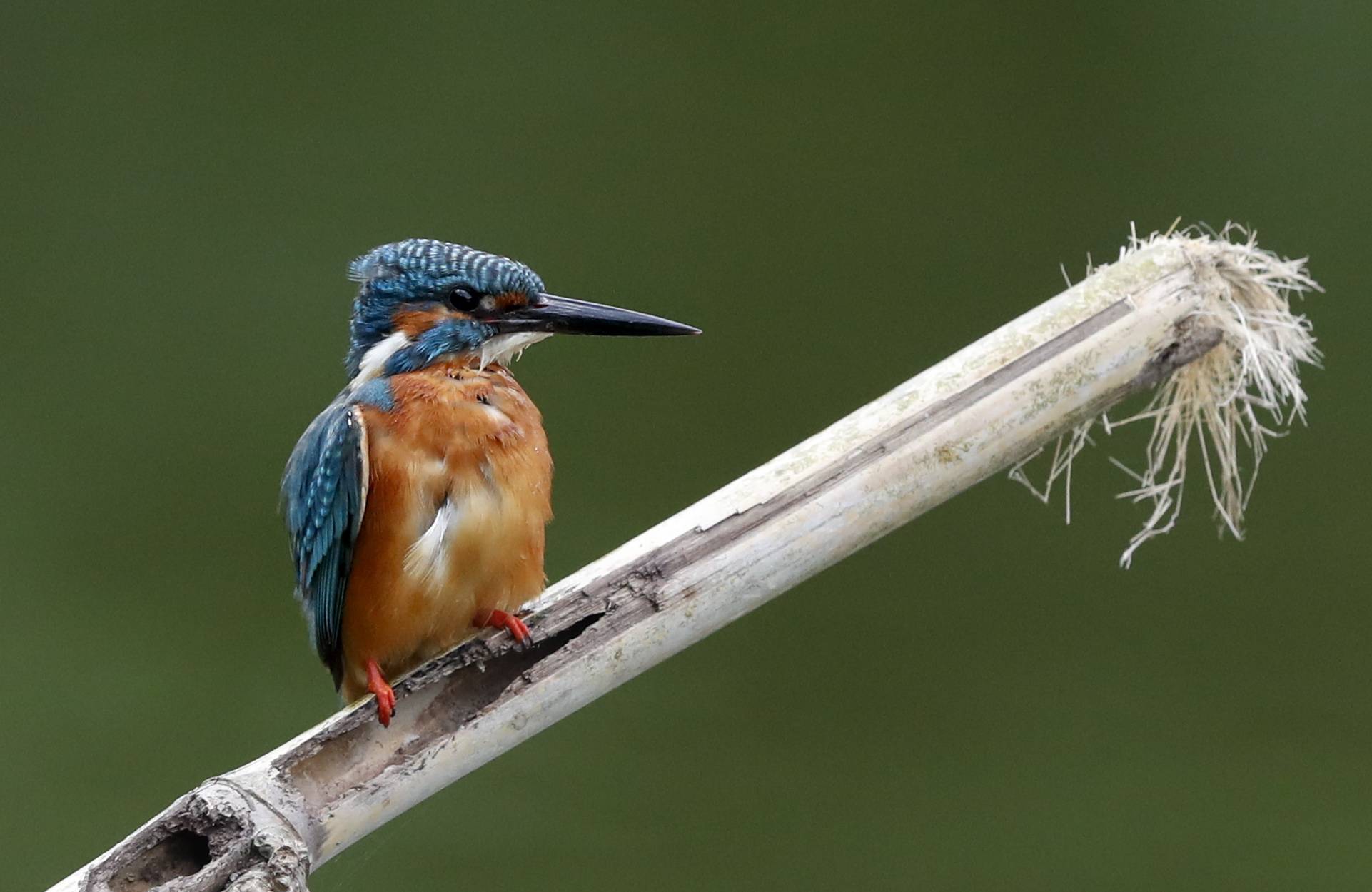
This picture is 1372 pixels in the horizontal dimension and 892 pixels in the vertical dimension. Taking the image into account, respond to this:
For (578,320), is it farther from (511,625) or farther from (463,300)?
(511,625)

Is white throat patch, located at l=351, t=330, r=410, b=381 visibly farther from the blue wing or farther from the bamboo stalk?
the bamboo stalk

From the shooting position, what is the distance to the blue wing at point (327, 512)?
5.53 ft

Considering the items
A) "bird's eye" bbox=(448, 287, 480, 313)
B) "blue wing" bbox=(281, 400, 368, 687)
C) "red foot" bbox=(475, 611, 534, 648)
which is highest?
"bird's eye" bbox=(448, 287, 480, 313)

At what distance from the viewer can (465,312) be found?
5.85 feet

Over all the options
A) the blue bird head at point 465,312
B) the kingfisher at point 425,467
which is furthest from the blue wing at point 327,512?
the blue bird head at point 465,312

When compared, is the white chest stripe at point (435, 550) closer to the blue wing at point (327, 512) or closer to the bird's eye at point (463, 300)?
the blue wing at point (327, 512)

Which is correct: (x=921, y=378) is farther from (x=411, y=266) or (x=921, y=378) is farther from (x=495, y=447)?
(x=411, y=266)

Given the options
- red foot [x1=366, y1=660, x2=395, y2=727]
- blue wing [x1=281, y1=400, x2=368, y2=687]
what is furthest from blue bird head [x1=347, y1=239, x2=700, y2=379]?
red foot [x1=366, y1=660, x2=395, y2=727]

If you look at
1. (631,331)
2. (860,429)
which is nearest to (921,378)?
(860,429)

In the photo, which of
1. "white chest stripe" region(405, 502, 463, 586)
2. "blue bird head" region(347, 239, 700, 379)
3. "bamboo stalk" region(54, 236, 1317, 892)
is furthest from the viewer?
"blue bird head" region(347, 239, 700, 379)

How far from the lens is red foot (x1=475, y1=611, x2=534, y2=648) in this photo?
1.50 m

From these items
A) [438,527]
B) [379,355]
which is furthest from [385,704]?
[379,355]

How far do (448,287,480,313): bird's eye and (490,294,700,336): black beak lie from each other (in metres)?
0.03

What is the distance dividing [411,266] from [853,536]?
2.11 feet
